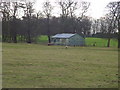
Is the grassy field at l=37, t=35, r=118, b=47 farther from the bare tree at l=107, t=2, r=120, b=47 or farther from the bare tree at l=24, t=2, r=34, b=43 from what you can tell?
the bare tree at l=107, t=2, r=120, b=47

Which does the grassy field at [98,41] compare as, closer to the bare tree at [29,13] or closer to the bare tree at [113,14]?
the bare tree at [29,13]

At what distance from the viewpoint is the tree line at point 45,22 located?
51.2 meters

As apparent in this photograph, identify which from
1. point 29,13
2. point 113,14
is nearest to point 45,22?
point 29,13

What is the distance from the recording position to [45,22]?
65.9m

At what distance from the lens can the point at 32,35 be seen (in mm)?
62531

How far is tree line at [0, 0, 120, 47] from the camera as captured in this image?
51194mm

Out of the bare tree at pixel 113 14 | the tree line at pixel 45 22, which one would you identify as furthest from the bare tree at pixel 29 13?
the bare tree at pixel 113 14

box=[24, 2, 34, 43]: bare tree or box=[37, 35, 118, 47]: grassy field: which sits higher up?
box=[24, 2, 34, 43]: bare tree

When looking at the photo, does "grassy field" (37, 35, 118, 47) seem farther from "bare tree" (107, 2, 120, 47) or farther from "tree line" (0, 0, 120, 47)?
"bare tree" (107, 2, 120, 47)

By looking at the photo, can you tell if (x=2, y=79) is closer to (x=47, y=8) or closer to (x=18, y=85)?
(x=18, y=85)

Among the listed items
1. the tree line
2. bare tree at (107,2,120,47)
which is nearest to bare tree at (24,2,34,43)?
the tree line

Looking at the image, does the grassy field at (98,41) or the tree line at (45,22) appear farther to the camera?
the grassy field at (98,41)

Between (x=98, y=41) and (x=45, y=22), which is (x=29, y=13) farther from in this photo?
(x=98, y=41)

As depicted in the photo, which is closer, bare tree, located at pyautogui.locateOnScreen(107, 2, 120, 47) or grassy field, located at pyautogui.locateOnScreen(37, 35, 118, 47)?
bare tree, located at pyautogui.locateOnScreen(107, 2, 120, 47)
